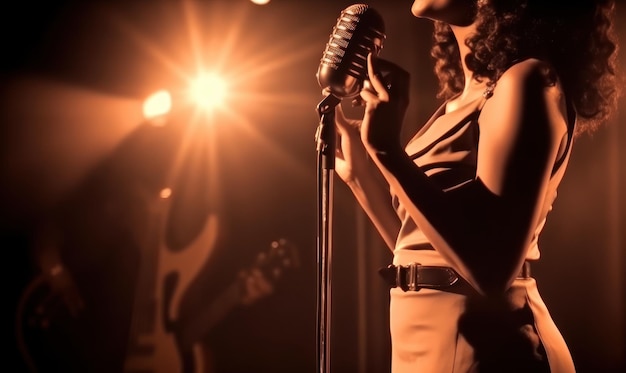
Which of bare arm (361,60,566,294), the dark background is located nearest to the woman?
bare arm (361,60,566,294)

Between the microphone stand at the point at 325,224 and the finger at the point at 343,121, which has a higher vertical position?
the finger at the point at 343,121

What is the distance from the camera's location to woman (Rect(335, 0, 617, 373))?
3.17 feet

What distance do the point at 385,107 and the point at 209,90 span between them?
4.49ft

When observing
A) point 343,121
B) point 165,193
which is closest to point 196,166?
point 165,193

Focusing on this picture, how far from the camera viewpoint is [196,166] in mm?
2344

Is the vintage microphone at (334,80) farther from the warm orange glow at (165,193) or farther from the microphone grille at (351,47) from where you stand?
the warm orange glow at (165,193)

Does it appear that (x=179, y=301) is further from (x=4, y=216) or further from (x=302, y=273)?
(x=4, y=216)

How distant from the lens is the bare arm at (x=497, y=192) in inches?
37.7

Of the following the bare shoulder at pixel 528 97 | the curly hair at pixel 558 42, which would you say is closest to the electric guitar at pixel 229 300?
the curly hair at pixel 558 42

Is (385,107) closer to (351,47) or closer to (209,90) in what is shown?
(351,47)

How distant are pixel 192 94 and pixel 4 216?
30.7 inches

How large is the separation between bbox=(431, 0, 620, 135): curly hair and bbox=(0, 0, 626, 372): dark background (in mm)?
1007

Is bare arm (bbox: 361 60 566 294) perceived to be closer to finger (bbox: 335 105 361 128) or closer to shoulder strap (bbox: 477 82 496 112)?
shoulder strap (bbox: 477 82 496 112)

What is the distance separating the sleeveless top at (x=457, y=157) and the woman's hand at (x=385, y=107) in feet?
0.40
